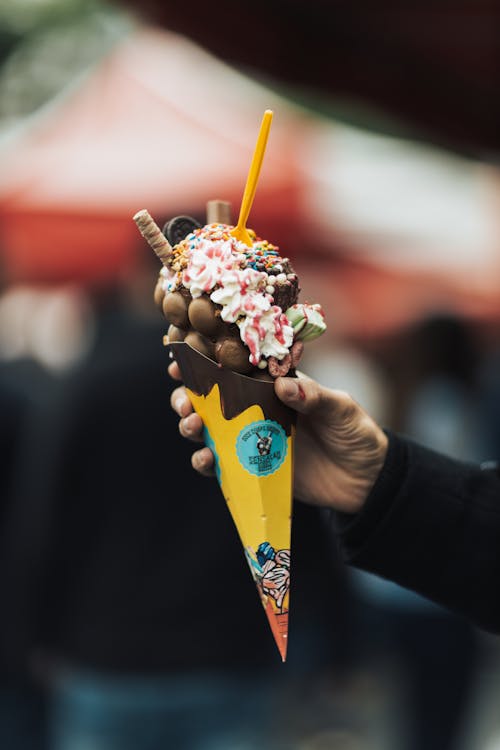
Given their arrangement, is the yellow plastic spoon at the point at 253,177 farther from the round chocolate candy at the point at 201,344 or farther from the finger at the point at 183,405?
the finger at the point at 183,405

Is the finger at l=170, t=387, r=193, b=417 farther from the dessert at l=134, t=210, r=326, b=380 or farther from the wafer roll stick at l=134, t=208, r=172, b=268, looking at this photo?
the wafer roll stick at l=134, t=208, r=172, b=268

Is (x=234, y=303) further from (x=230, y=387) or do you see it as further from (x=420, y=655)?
(x=420, y=655)

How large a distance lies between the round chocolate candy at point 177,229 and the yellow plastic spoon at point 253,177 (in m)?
0.11

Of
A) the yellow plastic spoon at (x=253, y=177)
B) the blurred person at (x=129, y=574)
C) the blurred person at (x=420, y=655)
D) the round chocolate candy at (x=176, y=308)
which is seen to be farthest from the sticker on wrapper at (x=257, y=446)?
the blurred person at (x=420, y=655)

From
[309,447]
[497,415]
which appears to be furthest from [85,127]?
[309,447]

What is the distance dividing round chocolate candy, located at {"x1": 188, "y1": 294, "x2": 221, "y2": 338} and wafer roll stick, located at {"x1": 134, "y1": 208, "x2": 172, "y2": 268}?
0.41ft

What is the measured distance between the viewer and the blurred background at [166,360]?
2.74 metres

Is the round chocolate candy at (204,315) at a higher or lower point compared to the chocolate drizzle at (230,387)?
higher

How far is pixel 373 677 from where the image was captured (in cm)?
375

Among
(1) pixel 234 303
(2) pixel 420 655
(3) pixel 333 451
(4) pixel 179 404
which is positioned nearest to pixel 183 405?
(4) pixel 179 404

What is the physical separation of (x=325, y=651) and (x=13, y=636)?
1106mm

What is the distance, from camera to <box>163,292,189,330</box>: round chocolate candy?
1.45 metres

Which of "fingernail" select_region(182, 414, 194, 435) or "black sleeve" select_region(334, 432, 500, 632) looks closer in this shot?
Answer: "fingernail" select_region(182, 414, 194, 435)

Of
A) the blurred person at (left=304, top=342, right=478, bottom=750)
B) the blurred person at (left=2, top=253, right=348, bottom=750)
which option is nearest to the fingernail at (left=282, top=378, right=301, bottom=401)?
the blurred person at (left=2, top=253, right=348, bottom=750)
